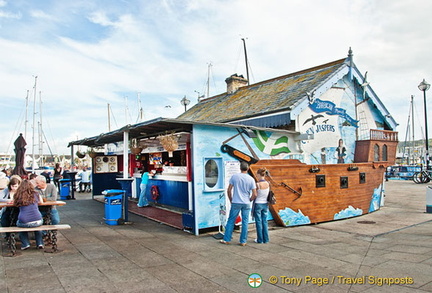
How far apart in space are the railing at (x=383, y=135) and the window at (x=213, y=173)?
7.24 meters

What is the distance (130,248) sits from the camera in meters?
7.12

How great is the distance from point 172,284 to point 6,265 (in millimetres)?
3062

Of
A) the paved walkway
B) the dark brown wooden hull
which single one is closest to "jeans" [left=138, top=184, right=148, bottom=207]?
the paved walkway

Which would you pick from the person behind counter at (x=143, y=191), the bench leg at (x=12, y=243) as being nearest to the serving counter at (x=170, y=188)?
the person behind counter at (x=143, y=191)

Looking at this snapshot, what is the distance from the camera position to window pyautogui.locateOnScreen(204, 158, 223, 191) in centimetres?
898

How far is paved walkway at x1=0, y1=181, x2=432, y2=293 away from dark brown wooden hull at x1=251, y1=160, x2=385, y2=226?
2.21ft

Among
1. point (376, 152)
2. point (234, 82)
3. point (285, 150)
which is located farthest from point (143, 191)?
point (234, 82)

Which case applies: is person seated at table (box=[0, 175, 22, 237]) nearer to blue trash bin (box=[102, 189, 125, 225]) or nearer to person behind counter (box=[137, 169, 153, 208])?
blue trash bin (box=[102, 189, 125, 225])

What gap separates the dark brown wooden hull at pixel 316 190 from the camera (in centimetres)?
964

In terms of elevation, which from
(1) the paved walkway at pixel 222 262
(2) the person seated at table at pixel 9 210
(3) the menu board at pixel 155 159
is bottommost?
(1) the paved walkway at pixel 222 262

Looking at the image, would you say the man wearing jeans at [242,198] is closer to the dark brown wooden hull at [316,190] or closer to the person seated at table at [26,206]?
the dark brown wooden hull at [316,190]

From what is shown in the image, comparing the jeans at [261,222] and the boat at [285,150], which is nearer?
the jeans at [261,222]

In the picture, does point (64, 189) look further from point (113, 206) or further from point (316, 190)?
point (316, 190)

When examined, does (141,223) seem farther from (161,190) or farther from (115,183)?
(115,183)
